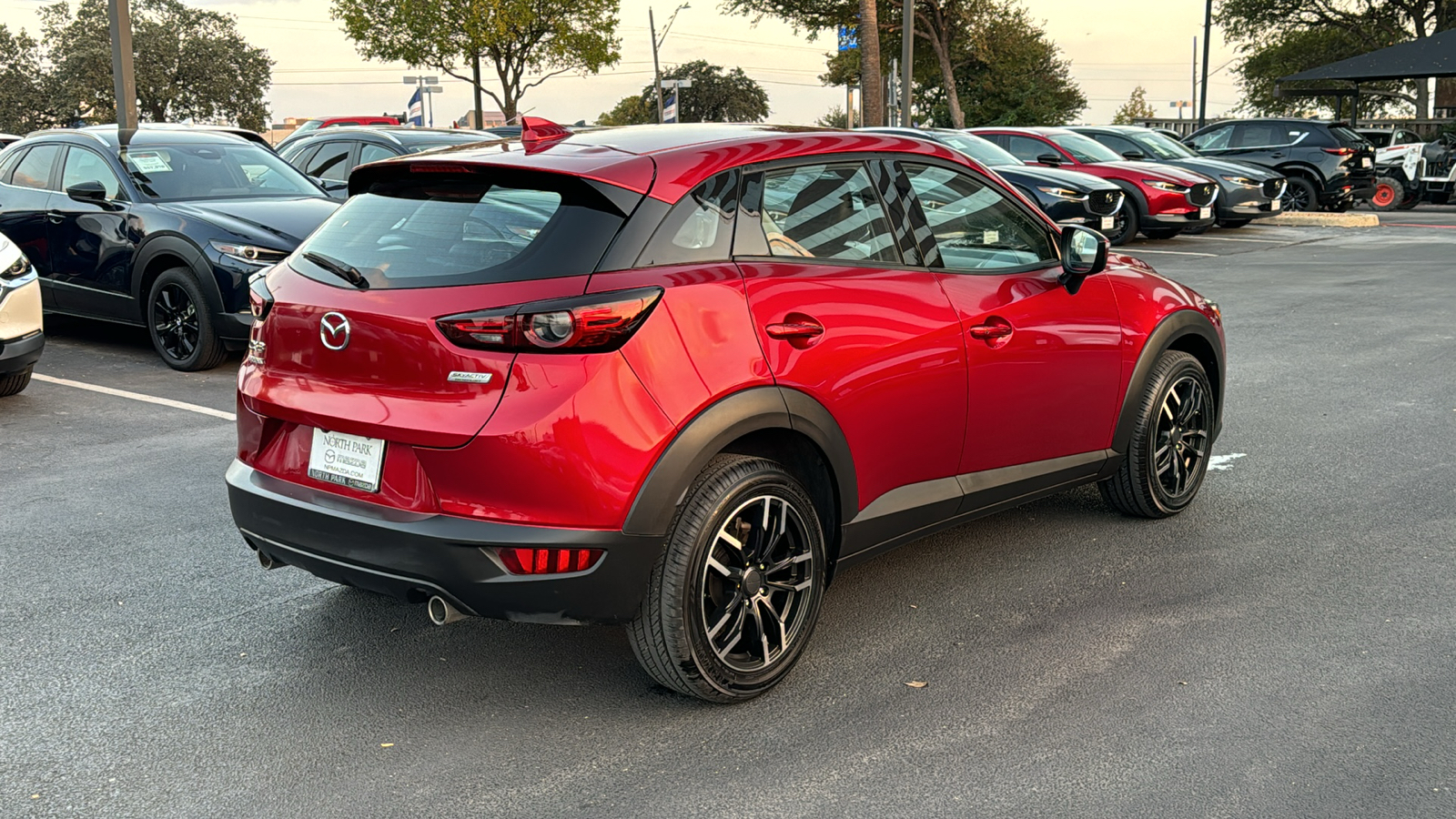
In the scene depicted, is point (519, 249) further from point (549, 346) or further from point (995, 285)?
point (995, 285)

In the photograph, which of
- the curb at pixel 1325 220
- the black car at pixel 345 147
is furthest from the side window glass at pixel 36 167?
the curb at pixel 1325 220

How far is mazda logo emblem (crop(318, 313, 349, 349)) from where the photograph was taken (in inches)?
138

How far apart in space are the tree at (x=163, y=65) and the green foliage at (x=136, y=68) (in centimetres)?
4

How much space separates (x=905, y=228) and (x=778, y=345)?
82cm

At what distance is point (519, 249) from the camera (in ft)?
11.2

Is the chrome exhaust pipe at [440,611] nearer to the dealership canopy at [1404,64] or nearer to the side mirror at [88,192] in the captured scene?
the side mirror at [88,192]

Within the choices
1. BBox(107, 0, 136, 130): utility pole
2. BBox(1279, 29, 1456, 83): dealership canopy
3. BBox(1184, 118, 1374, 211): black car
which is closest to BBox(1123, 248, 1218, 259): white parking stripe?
BBox(1184, 118, 1374, 211): black car

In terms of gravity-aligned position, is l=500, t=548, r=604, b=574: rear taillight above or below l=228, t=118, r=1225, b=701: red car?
below

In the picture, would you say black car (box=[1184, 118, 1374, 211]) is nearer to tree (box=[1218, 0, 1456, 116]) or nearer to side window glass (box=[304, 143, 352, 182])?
side window glass (box=[304, 143, 352, 182])

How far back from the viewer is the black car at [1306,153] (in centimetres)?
2328

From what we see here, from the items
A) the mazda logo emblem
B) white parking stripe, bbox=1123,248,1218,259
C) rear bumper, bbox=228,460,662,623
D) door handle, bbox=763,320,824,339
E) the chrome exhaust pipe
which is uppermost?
the mazda logo emblem

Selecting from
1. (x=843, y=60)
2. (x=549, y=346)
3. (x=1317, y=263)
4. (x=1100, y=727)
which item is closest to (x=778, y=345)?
(x=549, y=346)

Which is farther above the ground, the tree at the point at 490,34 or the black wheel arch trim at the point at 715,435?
the tree at the point at 490,34

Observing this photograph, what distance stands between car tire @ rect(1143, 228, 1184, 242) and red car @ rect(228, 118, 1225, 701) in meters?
14.9
